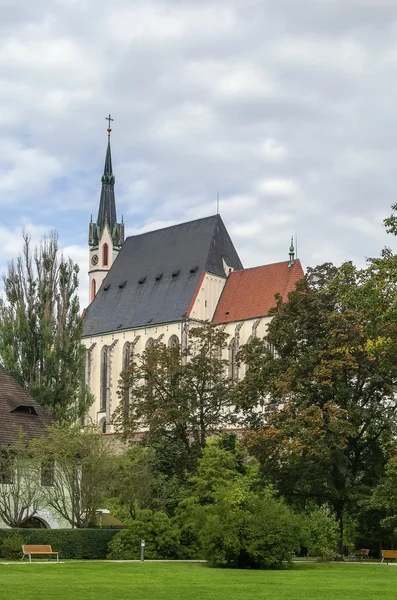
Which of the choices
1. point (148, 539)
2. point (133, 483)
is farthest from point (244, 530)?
point (133, 483)

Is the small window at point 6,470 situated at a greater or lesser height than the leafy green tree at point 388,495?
greater

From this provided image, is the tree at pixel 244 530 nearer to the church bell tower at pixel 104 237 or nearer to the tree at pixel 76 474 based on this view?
the tree at pixel 76 474

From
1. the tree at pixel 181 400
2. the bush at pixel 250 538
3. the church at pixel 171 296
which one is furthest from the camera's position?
the church at pixel 171 296

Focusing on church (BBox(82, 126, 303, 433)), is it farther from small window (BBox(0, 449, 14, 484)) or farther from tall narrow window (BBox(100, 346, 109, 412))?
small window (BBox(0, 449, 14, 484))

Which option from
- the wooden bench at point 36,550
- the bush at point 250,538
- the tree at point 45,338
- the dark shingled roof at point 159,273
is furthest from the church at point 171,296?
the bush at point 250,538

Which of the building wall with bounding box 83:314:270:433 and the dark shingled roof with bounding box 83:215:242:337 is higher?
the dark shingled roof with bounding box 83:215:242:337

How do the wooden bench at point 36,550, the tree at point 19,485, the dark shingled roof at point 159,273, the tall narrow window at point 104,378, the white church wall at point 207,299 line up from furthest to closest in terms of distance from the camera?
the tall narrow window at point 104,378 < the dark shingled roof at point 159,273 < the white church wall at point 207,299 < the tree at point 19,485 < the wooden bench at point 36,550

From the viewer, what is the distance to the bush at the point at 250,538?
30500 millimetres

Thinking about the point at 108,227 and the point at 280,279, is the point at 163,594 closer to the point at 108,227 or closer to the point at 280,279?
the point at 280,279

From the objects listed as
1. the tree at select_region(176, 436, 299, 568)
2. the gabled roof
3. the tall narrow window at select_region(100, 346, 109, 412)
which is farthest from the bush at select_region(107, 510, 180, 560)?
the tall narrow window at select_region(100, 346, 109, 412)

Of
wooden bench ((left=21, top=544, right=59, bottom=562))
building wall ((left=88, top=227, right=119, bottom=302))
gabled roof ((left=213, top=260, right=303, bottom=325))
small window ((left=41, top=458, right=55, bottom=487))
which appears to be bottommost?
wooden bench ((left=21, top=544, right=59, bottom=562))

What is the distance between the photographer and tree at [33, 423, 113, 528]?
3794cm

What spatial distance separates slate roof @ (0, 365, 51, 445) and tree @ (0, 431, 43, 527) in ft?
6.39

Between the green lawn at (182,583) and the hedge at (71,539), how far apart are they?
4.60 m
